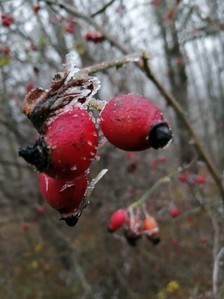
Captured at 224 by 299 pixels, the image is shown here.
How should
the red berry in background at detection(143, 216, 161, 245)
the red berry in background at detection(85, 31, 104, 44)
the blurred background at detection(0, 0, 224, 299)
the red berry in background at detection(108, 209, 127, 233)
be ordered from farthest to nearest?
the blurred background at detection(0, 0, 224, 299) → the red berry in background at detection(85, 31, 104, 44) → the red berry in background at detection(143, 216, 161, 245) → the red berry in background at detection(108, 209, 127, 233)

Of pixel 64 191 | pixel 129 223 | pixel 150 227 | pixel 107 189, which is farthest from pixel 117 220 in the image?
pixel 107 189

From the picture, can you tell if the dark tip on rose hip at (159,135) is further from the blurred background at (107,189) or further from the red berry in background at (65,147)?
the blurred background at (107,189)

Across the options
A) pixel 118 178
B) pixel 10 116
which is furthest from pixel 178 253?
pixel 10 116

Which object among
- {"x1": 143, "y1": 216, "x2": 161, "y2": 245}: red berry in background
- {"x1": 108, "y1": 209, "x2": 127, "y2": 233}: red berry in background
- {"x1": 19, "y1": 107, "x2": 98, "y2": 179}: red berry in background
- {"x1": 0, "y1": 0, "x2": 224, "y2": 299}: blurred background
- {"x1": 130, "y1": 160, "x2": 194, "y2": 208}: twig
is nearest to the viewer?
{"x1": 19, "y1": 107, "x2": 98, "y2": 179}: red berry in background

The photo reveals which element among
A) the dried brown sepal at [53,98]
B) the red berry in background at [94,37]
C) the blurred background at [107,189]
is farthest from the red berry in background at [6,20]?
the dried brown sepal at [53,98]

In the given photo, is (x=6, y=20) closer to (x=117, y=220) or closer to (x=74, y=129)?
(x=117, y=220)

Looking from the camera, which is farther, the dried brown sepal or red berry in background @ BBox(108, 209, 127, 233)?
red berry in background @ BBox(108, 209, 127, 233)

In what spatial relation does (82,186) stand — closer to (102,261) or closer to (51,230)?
(51,230)

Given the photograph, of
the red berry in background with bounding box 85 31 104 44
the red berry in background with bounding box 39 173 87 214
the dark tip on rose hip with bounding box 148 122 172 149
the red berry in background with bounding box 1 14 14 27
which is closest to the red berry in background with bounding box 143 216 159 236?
the red berry in background with bounding box 85 31 104 44

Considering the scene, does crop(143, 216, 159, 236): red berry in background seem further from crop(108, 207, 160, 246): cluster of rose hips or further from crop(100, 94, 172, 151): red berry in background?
crop(100, 94, 172, 151): red berry in background
